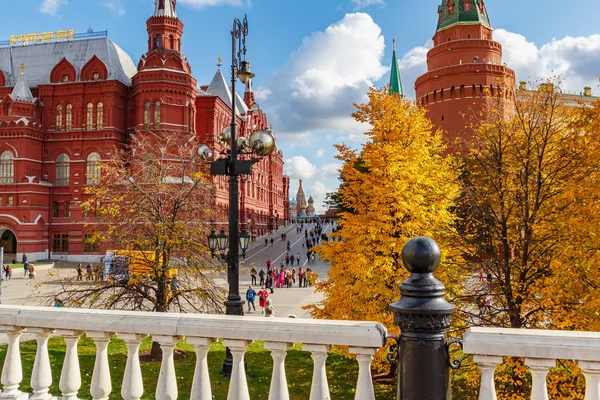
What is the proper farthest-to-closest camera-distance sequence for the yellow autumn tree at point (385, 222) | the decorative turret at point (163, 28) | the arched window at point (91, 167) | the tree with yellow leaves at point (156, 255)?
the decorative turret at point (163, 28)
the arched window at point (91, 167)
the tree with yellow leaves at point (156, 255)
the yellow autumn tree at point (385, 222)

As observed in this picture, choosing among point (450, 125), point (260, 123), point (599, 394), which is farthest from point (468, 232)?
point (260, 123)

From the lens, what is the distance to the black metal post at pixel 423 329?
2881 mm

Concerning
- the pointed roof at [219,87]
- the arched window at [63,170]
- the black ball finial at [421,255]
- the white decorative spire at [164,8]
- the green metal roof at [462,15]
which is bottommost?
the black ball finial at [421,255]

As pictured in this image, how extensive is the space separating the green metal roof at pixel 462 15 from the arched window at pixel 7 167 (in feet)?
167

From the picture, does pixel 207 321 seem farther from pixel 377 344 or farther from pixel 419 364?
pixel 419 364

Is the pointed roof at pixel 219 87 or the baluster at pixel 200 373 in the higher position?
the pointed roof at pixel 219 87

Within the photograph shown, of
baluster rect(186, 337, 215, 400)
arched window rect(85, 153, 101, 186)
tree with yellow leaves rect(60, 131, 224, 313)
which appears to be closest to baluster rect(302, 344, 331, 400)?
baluster rect(186, 337, 215, 400)

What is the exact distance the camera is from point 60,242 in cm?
4875

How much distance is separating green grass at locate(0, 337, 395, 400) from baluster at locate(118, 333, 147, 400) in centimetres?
732

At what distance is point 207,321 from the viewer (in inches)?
146

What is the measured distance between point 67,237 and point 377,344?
169 feet

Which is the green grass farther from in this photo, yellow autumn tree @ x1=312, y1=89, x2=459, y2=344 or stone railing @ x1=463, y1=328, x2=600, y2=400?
stone railing @ x1=463, y1=328, x2=600, y2=400

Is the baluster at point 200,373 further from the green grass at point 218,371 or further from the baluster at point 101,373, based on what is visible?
the green grass at point 218,371

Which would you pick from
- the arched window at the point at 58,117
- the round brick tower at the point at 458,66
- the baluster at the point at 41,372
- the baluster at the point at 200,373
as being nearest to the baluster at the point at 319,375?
the baluster at the point at 200,373
